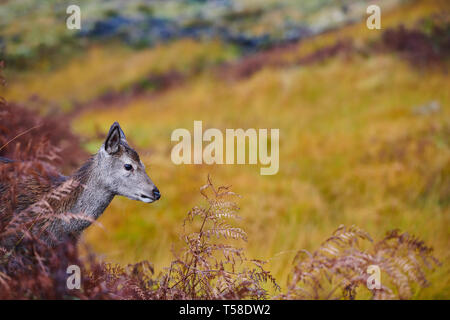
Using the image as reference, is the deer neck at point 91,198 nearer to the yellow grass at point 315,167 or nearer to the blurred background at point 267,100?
the blurred background at point 267,100

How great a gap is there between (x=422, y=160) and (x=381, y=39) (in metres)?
6.55

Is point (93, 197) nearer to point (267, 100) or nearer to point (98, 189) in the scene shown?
point (98, 189)

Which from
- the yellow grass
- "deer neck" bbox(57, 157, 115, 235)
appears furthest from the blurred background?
"deer neck" bbox(57, 157, 115, 235)

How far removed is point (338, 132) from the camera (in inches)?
356

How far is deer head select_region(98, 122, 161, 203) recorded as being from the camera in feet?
8.83

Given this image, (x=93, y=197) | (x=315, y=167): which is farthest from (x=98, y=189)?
(x=315, y=167)

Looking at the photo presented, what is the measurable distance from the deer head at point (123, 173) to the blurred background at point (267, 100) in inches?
18.9

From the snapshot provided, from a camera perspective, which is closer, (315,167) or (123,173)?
(123,173)

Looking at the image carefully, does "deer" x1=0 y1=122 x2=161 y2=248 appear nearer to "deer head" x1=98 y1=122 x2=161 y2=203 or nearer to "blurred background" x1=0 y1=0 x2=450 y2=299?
"deer head" x1=98 y1=122 x2=161 y2=203

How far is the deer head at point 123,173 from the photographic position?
2691 millimetres

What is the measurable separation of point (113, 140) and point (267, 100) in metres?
9.64

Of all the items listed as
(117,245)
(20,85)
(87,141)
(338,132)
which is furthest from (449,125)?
(20,85)

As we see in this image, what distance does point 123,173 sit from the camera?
2740 millimetres

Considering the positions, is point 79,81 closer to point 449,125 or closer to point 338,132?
point 338,132
